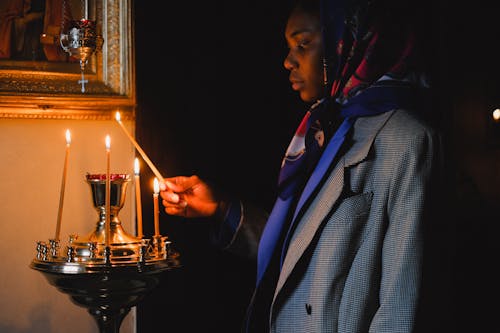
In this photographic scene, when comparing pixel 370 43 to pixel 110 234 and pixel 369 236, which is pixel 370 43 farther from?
pixel 110 234

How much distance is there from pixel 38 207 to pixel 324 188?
1059mm

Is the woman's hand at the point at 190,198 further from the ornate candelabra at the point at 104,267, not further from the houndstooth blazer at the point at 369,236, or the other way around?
the houndstooth blazer at the point at 369,236

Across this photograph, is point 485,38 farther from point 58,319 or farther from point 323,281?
point 58,319

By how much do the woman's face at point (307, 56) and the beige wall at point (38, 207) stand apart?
2.40 feet

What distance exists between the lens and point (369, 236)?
5.09ft

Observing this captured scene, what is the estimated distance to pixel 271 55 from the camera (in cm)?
253

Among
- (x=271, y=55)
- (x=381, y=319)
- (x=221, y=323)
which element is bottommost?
(x=221, y=323)

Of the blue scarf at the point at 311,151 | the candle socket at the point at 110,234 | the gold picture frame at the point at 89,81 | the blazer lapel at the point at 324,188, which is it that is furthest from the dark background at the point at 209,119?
the blazer lapel at the point at 324,188

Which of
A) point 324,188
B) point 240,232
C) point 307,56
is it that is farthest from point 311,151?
point 240,232

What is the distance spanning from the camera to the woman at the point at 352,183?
1.50 meters

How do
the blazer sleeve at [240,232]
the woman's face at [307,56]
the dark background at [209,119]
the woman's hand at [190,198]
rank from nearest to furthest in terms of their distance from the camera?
1. the woman's face at [307,56]
2. the woman's hand at [190,198]
3. the blazer sleeve at [240,232]
4. the dark background at [209,119]

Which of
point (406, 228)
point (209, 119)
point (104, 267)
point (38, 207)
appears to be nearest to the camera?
point (406, 228)

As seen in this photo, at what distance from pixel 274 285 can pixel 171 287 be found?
53 cm

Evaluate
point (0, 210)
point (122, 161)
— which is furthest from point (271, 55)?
point (0, 210)
